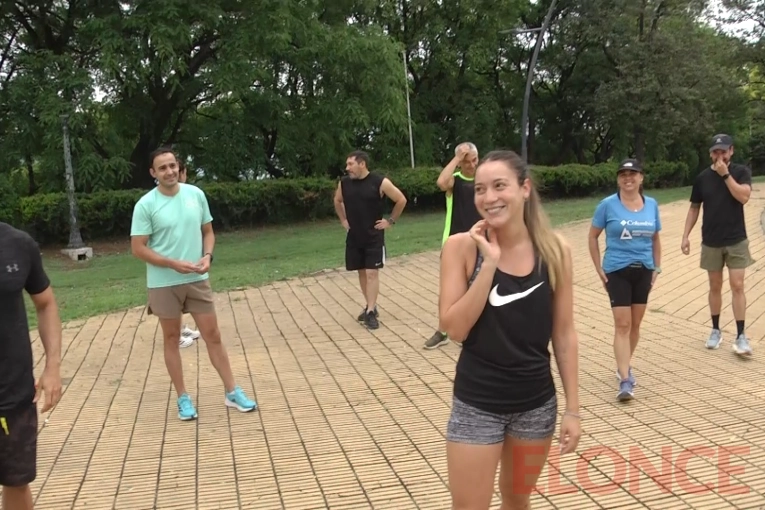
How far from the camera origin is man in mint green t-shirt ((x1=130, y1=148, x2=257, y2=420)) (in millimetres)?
4664

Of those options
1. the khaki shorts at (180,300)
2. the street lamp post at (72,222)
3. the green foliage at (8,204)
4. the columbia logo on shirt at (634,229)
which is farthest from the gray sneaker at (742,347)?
the green foliage at (8,204)

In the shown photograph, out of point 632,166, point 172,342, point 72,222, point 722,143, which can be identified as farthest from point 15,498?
point 72,222

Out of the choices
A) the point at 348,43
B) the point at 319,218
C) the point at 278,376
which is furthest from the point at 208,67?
the point at 278,376

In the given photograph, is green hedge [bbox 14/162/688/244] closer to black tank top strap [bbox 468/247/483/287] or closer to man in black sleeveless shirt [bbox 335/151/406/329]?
man in black sleeveless shirt [bbox 335/151/406/329]

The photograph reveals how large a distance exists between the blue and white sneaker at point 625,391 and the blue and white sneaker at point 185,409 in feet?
9.93

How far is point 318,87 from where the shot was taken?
23.3m

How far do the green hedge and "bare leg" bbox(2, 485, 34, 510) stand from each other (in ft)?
55.4

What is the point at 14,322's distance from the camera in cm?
278

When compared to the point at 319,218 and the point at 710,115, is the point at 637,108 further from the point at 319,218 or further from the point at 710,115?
the point at 319,218

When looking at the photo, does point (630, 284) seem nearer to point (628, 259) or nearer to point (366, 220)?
point (628, 259)

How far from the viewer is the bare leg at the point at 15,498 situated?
2846mm

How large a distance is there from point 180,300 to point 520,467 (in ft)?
9.78

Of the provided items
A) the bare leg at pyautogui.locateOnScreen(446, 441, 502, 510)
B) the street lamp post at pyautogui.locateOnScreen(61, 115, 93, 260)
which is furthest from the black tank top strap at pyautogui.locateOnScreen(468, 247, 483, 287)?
the street lamp post at pyautogui.locateOnScreen(61, 115, 93, 260)

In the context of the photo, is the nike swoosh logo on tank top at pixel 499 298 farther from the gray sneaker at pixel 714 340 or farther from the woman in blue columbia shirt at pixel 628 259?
the gray sneaker at pixel 714 340
